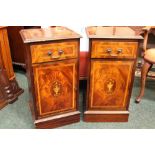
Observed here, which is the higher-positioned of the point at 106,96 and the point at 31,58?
the point at 31,58

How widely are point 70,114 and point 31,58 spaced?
561 millimetres

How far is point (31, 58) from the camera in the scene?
1.24m

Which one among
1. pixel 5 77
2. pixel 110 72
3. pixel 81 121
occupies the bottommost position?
pixel 81 121

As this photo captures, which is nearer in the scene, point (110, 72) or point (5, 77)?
point (110, 72)

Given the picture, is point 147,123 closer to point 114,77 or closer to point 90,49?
point 114,77

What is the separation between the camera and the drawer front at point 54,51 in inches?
48.4

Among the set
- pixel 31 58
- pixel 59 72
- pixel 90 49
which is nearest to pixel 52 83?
pixel 59 72

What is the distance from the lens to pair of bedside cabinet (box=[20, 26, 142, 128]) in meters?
1.27

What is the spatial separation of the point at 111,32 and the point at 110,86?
0.39 metres

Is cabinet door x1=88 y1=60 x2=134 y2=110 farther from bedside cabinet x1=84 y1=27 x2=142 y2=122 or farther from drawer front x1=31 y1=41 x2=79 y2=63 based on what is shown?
drawer front x1=31 y1=41 x2=79 y2=63

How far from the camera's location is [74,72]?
140cm

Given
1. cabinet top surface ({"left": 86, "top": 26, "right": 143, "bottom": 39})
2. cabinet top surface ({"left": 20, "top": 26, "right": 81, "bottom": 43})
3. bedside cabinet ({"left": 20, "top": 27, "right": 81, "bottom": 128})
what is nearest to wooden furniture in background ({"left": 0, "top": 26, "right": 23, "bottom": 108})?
bedside cabinet ({"left": 20, "top": 27, "right": 81, "bottom": 128})

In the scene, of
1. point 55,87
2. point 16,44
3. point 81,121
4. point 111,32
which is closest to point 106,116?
point 81,121

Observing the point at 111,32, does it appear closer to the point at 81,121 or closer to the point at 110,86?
the point at 110,86
